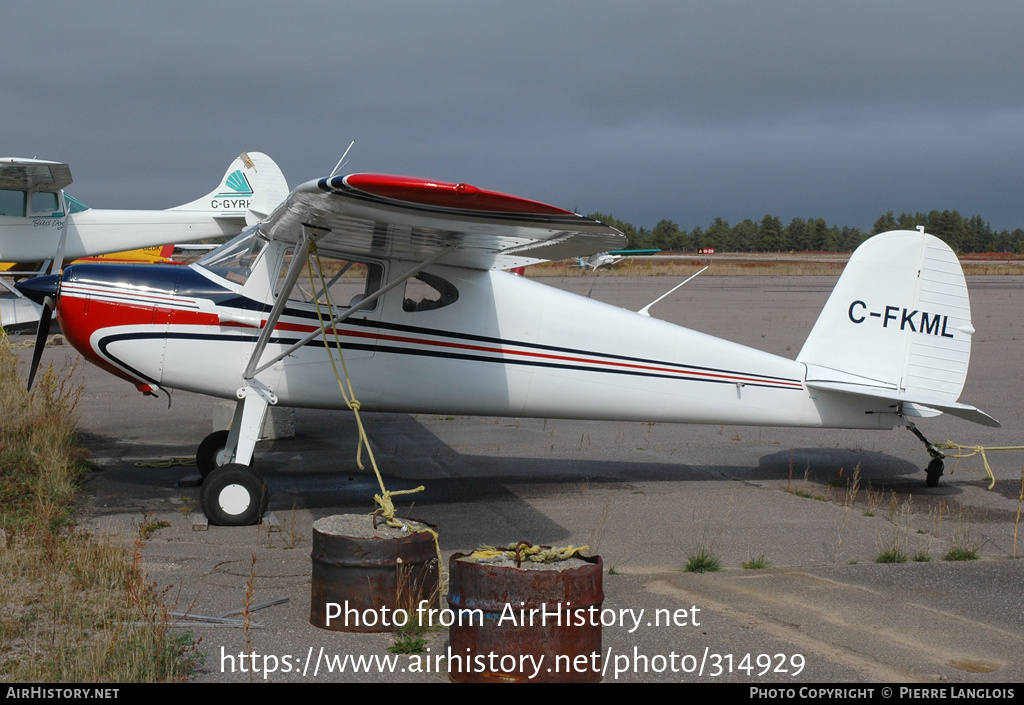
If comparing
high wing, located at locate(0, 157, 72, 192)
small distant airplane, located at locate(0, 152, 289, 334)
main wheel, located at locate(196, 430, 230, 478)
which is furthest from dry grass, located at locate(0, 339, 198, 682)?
high wing, located at locate(0, 157, 72, 192)

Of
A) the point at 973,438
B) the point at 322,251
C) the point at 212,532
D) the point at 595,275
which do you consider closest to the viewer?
the point at 212,532

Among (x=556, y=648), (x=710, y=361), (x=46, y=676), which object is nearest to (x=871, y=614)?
(x=556, y=648)

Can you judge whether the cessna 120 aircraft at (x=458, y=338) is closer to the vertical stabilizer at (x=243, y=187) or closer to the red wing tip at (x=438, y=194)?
the red wing tip at (x=438, y=194)

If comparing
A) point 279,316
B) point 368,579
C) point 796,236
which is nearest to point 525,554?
point 368,579

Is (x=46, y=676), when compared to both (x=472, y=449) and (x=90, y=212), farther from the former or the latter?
(x=90, y=212)

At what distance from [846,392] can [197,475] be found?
6.19 m

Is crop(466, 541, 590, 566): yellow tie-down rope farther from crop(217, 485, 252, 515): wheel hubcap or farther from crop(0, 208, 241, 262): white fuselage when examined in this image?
crop(0, 208, 241, 262): white fuselage

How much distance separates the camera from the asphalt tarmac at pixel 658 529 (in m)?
4.19

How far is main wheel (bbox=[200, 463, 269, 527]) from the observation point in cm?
654

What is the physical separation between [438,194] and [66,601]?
9.23ft

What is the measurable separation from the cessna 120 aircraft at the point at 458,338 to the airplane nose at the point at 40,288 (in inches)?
0.9

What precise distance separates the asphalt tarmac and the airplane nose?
1.71m

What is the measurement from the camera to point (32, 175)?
2027 cm

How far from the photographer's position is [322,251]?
712 centimetres
